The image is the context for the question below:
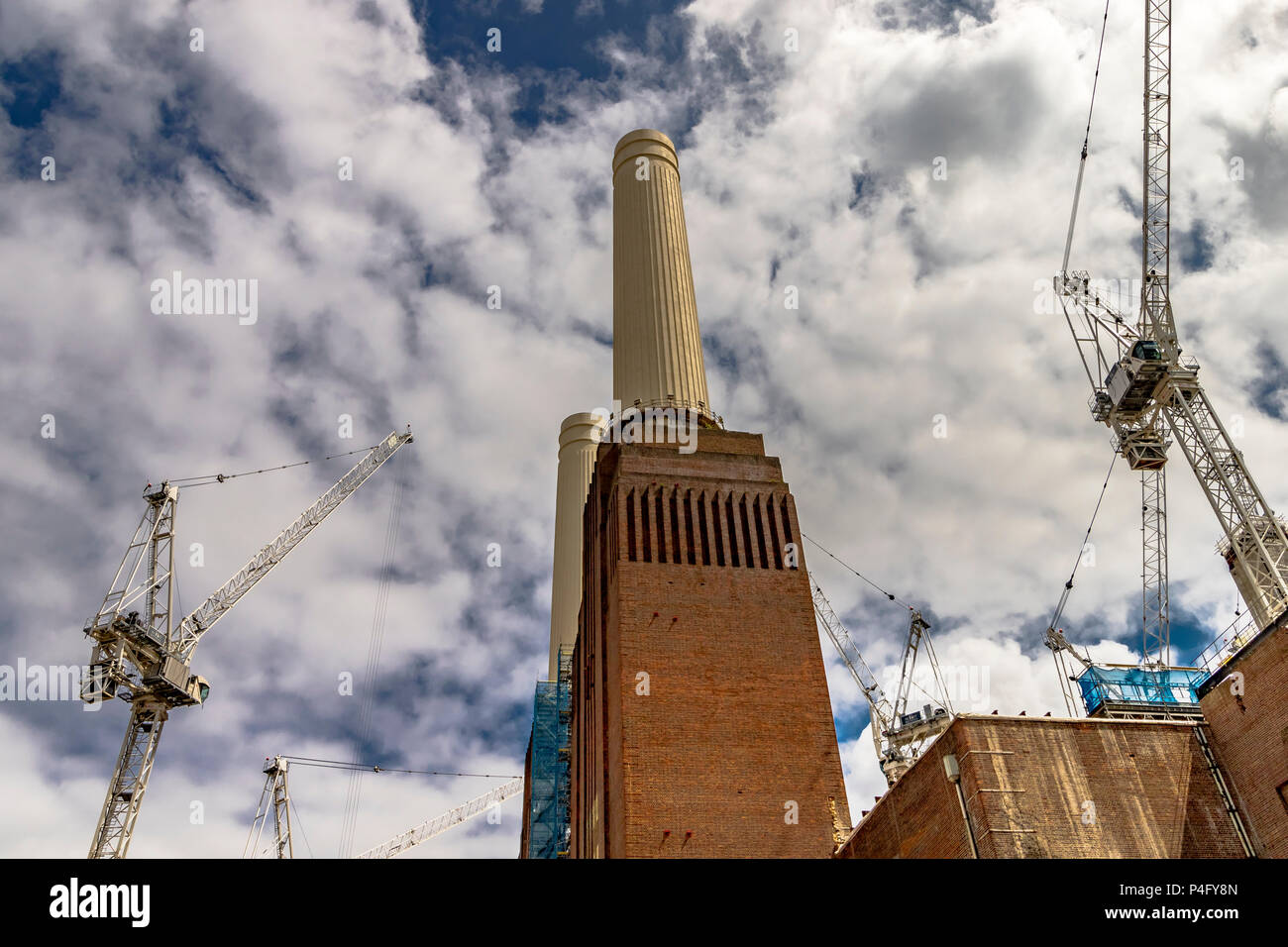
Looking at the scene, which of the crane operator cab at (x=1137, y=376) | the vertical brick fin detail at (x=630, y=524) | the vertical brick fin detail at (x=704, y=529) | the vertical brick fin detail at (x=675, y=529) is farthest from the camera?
the crane operator cab at (x=1137, y=376)

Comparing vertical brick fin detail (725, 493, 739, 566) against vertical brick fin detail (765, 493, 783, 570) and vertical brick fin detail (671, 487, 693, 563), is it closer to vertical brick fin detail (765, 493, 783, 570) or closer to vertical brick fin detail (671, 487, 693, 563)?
vertical brick fin detail (765, 493, 783, 570)

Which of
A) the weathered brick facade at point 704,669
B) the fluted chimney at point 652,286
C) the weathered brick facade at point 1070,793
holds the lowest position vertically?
the weathered brick facade at point 1070,793

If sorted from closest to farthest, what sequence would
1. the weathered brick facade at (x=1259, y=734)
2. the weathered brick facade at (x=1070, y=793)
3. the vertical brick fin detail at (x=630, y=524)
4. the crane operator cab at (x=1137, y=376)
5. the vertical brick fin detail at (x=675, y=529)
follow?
the weathered brick facade at (x=1070, y=793) < the weathered brick facade at (x=1259, y=734) < the vertical brick fin detail at (x=630, y=524) < the vertical brick fin detail at (x=675, y=529) < the crane operator cab at (x=1137, y=376)

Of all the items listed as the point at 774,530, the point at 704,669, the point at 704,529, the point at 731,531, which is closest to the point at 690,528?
the point at 704,529

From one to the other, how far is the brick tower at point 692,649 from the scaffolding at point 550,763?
52.6ft

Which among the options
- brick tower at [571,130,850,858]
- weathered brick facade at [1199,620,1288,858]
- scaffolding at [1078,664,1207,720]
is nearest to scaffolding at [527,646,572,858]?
brick tower at [571,130,850,858]

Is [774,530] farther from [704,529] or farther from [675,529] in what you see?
[675,529]

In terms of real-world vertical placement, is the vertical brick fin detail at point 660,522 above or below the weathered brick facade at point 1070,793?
above

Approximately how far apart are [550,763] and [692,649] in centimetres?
3502

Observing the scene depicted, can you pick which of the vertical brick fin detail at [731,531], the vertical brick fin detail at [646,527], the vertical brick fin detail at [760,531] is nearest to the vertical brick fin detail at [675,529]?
the vertical brick fin detail at [646,527]

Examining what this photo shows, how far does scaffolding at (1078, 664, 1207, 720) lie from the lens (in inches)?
2318

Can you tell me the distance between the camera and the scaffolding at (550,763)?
58844 millimetres

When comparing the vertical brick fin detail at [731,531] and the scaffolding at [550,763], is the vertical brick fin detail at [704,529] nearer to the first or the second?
the vertical brick fin detail at [731,531]
